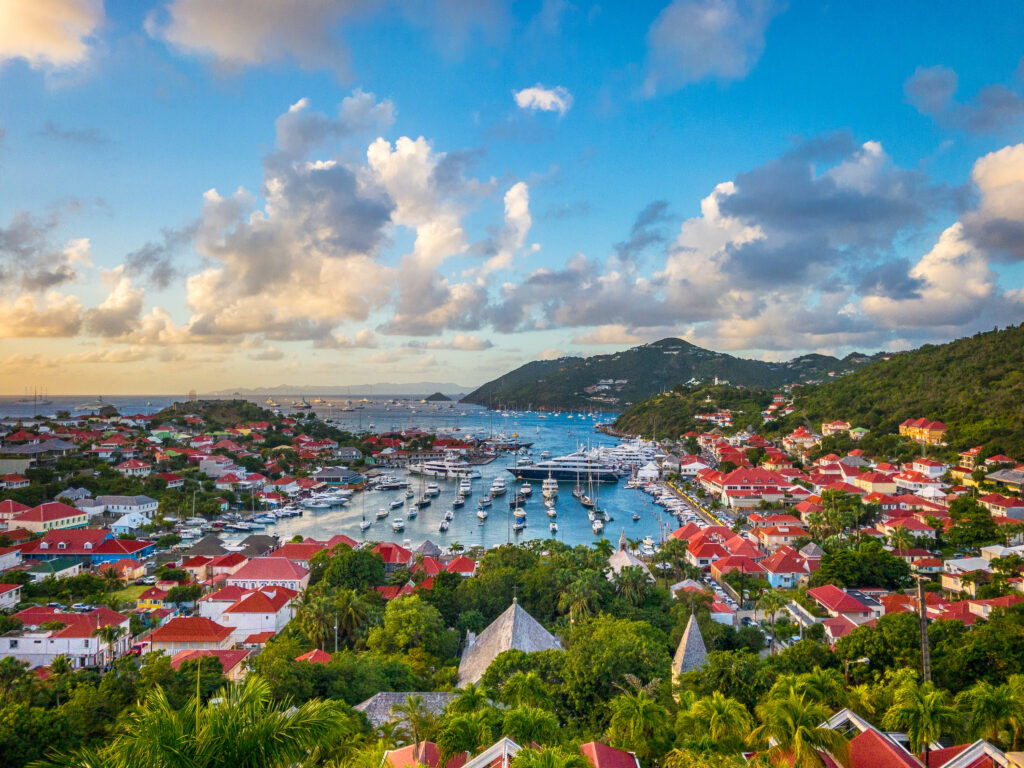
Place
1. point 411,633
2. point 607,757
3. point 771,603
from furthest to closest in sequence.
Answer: point 771,603, point 411,633, point 607,757

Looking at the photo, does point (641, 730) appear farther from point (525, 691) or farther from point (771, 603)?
point (771, 603)

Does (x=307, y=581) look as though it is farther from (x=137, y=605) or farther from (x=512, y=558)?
(x=512, y=558)

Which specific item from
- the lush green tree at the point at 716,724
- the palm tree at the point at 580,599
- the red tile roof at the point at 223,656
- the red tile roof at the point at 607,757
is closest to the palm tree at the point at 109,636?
the red tile roof at the point at 223,656

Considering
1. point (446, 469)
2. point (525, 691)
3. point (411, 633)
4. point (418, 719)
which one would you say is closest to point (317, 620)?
point (411, 633)

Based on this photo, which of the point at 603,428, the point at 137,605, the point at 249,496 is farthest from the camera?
Answer: the point at 603,428

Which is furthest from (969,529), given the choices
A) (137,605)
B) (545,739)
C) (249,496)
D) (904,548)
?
(249,496)
